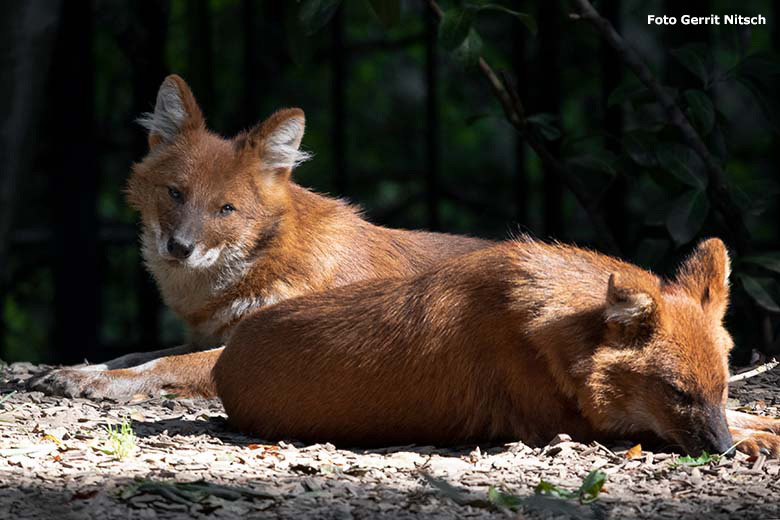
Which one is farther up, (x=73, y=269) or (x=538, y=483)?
(x=73, y=269)

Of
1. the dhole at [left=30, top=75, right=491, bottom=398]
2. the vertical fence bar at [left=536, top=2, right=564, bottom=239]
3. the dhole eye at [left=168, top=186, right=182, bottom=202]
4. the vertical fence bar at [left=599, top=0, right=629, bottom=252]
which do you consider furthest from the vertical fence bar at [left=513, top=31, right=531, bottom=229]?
the dhole eye at [left=168, top=186, right=182, bottom=202]

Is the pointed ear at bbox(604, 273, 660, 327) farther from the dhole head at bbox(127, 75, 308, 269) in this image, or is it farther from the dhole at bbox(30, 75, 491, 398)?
the dhole head at bbox(127, 75, 308, 269)

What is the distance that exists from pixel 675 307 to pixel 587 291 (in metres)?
0.35

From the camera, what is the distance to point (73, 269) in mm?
8359

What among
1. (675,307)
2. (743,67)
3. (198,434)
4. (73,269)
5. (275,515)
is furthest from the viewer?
(73,269)

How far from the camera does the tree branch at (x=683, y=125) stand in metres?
6.84

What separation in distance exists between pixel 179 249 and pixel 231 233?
1.08 ft

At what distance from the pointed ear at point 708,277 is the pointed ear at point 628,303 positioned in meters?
0.38

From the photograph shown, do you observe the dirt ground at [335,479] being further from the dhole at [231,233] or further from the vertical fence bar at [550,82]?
the vertical fence bar at [550,82]

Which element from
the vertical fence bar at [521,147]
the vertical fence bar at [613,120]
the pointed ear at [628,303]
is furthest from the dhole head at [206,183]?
the pointed ear at [628,303]

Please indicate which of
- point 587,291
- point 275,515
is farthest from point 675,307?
point 275,515

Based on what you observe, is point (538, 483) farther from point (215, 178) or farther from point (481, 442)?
point (215, 178)

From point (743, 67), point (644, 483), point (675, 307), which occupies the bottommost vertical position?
point (644, 483)

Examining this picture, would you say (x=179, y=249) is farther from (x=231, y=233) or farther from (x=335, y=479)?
(x=335, y=479)
